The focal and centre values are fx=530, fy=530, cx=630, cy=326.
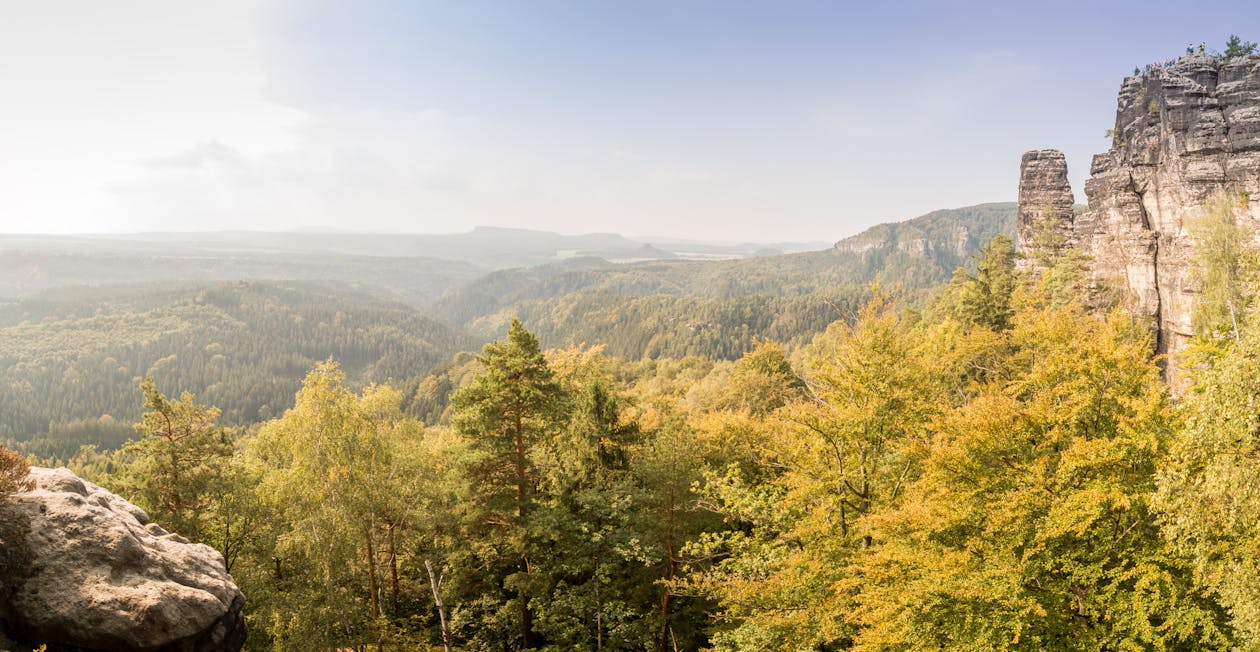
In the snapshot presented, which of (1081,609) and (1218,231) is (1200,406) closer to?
(1081,609)

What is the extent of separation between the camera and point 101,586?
1230cm

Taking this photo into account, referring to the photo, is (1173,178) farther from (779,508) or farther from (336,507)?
(336,507)

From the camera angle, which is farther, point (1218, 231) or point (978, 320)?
point (978, 320)

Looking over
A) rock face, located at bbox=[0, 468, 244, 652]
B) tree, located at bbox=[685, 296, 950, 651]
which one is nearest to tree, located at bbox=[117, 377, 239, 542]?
rock face, located at bbox=[0, 468, 244, 652]

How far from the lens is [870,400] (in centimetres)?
1788

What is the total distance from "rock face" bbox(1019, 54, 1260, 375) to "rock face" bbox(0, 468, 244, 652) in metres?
56.8

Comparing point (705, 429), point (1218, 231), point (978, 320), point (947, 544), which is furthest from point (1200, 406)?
point (1218, 231)

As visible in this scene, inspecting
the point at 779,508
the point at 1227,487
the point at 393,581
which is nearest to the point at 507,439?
the point at 393,581

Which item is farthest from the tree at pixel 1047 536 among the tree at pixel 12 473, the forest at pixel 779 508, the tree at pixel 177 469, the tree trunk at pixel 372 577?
the tree at pixel 177 469

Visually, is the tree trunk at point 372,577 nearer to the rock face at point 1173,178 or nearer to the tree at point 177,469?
the tree at point 177,469

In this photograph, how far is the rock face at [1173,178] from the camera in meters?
40.2

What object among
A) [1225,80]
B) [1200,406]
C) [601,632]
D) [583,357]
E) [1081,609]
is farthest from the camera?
[1225,80]

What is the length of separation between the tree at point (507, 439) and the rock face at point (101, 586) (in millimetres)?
8354

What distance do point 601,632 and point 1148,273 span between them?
5152cm
